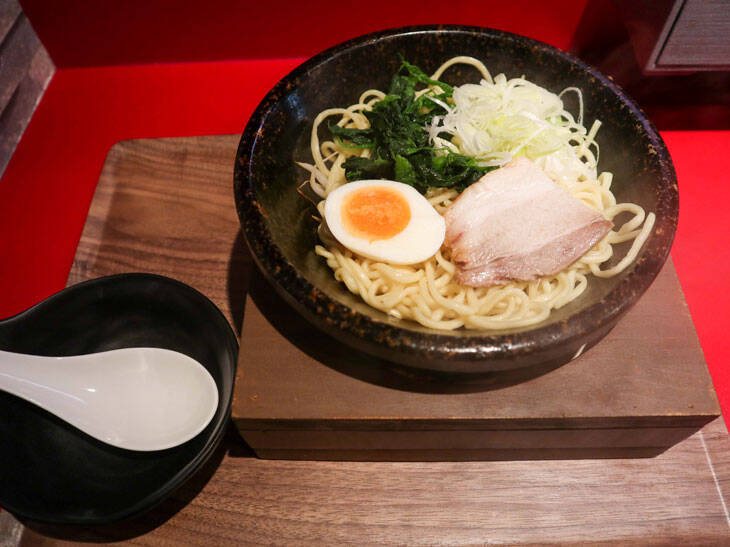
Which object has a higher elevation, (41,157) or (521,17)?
(521,17)

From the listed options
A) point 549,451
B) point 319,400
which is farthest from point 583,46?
point 319,400

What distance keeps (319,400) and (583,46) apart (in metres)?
2.61

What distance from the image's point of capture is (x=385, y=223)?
1697 millimetres

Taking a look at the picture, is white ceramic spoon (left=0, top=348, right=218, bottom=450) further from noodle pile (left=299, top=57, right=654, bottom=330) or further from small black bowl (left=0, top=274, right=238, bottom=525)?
noodle pile (left=299, top=57, right=654, bottom=330)

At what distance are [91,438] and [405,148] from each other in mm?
1375

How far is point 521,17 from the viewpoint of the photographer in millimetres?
3025

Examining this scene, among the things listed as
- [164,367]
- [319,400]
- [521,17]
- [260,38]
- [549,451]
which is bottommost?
[549,451]

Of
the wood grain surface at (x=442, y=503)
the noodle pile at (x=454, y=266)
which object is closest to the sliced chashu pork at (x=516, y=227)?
the noodle pile at (x=454, y=266)

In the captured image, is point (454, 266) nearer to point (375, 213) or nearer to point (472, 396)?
point (375, 213)

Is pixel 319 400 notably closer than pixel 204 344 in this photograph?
Yes

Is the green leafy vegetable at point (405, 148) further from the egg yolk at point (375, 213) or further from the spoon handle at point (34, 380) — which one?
the spoon handle at point (34, 380)

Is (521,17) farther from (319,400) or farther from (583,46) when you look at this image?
(319,400)

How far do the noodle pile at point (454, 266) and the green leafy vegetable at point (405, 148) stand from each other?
0.15 feet

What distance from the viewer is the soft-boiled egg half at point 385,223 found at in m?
1.67
